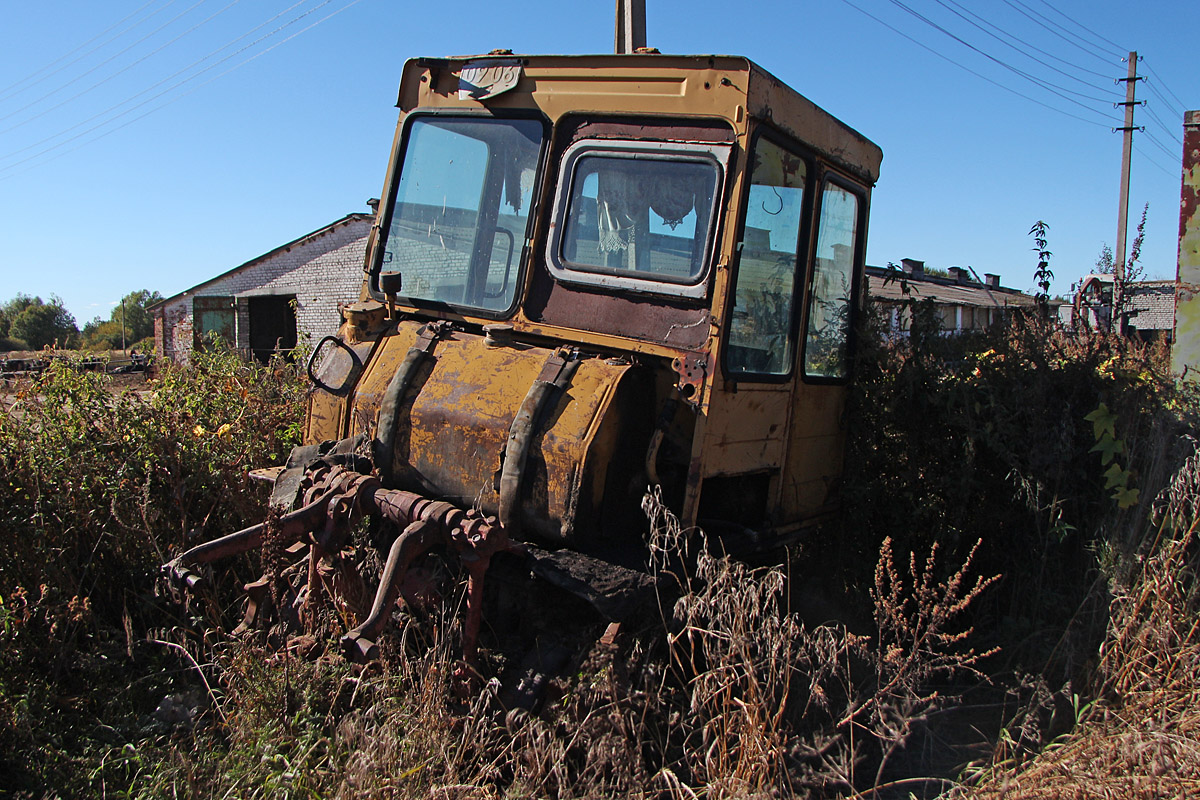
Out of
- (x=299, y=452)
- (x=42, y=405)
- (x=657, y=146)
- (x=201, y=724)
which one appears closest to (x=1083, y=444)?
(x=657, y=146)

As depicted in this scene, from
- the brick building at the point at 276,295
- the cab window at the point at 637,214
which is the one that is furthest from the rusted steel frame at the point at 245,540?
the brick building at the point at 276,295

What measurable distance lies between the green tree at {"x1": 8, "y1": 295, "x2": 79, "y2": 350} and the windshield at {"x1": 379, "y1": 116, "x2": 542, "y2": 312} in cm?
4427

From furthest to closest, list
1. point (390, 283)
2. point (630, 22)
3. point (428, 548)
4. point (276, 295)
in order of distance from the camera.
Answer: point (276, 295), point (630, 22), point (390, 283), point (428, 548)

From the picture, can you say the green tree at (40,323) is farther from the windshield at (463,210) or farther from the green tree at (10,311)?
the windshield at (463,210)

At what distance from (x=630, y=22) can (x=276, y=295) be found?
55.6ft

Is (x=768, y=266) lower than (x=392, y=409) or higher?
higher

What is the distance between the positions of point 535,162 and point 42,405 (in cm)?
308

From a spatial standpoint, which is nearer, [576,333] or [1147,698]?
[1147,698]

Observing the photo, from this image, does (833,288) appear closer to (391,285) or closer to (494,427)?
(494,427)

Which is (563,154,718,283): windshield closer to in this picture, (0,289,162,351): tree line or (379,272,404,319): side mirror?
(379,272,404,319): side mirror

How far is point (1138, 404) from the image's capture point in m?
4.05

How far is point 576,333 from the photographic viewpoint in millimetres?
3564

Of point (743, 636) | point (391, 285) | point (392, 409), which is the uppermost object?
Answer: point (391, 285)

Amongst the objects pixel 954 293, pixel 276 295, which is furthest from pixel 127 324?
pixel 954 293
